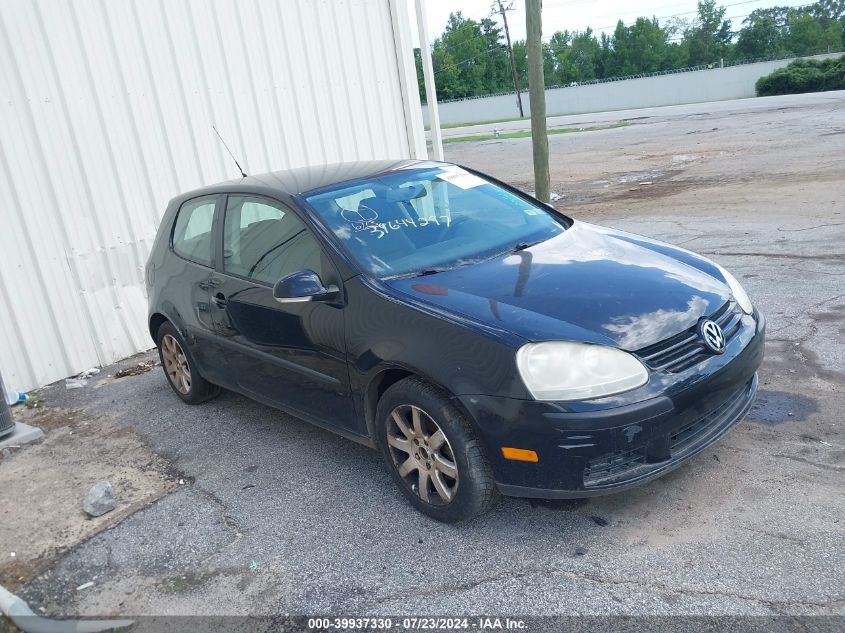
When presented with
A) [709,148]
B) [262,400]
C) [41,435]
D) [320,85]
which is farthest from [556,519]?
[709,148]

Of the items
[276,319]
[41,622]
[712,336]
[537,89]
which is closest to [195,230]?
[276,319]

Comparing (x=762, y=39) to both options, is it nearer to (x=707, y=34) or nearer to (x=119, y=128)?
(x=707, y=34)

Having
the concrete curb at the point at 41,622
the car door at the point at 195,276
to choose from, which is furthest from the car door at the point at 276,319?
the concrete curb at the point at 41,622

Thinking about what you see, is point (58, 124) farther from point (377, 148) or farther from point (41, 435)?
point (377, 148)

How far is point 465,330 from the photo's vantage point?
3.50 metres

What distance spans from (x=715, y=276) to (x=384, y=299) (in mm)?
1809

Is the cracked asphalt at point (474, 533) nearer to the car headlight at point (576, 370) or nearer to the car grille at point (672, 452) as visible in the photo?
the car grille at point (672, 452)

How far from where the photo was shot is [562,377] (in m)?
3.29

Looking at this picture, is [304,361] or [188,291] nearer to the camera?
[304,361]

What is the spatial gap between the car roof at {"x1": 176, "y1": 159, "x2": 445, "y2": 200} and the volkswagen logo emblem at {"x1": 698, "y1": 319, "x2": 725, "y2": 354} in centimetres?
226

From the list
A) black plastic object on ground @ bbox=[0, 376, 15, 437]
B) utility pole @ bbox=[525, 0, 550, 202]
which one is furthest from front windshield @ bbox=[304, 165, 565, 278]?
utility pole @ bbox=[525, 0, 550, 202]

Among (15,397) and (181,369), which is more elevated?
(181,369)

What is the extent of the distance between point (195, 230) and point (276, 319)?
1487 mm

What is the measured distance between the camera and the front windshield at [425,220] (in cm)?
423
